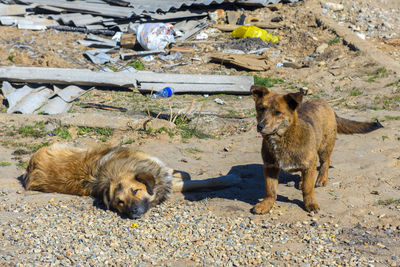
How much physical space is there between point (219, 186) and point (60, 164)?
248 centimetres

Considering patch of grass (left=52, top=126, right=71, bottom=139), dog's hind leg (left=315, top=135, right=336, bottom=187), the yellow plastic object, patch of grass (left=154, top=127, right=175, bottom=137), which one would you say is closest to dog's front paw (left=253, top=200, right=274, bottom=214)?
dog's hind leg (left=315, top=135, right=336, bottom=187)

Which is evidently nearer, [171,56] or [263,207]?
[263,207]

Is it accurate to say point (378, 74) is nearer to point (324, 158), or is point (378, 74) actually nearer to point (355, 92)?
point (355, 92)

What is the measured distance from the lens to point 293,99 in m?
5.55

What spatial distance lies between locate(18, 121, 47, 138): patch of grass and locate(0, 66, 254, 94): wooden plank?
10.2 ft

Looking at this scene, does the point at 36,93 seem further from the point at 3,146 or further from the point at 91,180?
the point at 91,180

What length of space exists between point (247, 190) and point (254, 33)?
34.8 feet

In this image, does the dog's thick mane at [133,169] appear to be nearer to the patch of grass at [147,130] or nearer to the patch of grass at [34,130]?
the patch of grass at [147,130]

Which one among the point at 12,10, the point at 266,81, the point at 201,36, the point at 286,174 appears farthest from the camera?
the point at 12,10

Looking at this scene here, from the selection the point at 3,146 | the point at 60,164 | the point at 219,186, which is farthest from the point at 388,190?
the point at 3,146

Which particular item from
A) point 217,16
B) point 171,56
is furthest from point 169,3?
point 171,56

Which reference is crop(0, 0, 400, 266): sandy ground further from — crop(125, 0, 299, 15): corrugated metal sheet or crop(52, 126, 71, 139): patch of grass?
crop(125, 0, 299, 15): corrugated metal sheet

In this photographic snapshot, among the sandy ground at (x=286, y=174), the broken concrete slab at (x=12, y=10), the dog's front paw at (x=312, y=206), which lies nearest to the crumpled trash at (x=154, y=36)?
the sandy ground at (x=286, y=174)

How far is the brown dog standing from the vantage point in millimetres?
5594
